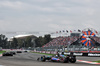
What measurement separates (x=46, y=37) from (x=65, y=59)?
93381 millimetres

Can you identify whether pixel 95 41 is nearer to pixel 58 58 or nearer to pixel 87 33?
pixel 87 33

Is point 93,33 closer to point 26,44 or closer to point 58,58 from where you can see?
point 58,58

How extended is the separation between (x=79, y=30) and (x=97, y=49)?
284 inches

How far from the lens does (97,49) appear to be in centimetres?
3588

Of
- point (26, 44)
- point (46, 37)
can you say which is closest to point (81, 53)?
point (46, 37)

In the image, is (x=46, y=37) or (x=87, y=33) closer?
(x=87, y=33)

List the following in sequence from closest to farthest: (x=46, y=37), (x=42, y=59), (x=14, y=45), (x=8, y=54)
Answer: (x=42, y=59)
(x=8, y=54)
(x=46, y=37)
(x=14, y=45)

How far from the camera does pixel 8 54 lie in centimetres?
3419

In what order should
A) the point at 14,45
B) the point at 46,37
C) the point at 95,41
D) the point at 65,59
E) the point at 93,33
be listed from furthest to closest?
the point at 14,45, the point at 46,37, the point at 95,41, the point at 93,33, the point at 65,59

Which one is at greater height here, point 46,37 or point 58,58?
point 46,37

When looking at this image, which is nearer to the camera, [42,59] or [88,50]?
[42,59]

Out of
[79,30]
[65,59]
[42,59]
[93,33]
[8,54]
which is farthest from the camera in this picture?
[93,33]

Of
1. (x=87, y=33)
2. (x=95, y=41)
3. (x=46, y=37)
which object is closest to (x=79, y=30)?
(x=87, y=33)

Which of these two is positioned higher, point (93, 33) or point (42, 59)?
point (93, 33)
